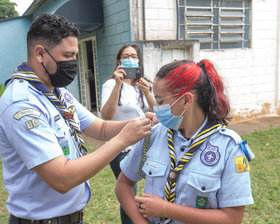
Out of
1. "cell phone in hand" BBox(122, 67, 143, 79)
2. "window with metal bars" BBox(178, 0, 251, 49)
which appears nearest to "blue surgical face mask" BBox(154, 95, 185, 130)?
"cell phone in hand" BBox(122, 67, 143, 79)

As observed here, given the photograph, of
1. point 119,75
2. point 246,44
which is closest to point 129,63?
point 119,75

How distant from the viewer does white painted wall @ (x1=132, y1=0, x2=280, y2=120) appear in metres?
6.90

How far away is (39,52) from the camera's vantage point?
1.59 m

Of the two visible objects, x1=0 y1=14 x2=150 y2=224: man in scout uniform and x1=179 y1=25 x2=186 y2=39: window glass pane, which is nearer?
x1=0 y1=14 x2=150 y2=224: man in scout uniform

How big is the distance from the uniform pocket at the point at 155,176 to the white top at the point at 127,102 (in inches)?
→ 45.0

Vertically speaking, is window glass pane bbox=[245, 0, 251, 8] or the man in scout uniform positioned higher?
window glass pane bbox=[245, 0, 251, 8]

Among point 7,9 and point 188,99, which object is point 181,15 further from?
point 7,9

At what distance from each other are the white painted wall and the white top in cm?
402

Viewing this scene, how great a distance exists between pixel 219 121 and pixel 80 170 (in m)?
0.81

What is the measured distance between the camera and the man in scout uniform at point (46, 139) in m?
1.36

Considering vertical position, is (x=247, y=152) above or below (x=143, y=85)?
below

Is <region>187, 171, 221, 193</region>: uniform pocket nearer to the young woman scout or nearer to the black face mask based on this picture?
the young woman scout

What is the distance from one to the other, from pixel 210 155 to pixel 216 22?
5889 millimetres

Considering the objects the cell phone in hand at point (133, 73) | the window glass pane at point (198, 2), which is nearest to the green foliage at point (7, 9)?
the window glass pane at point (198, 2)
